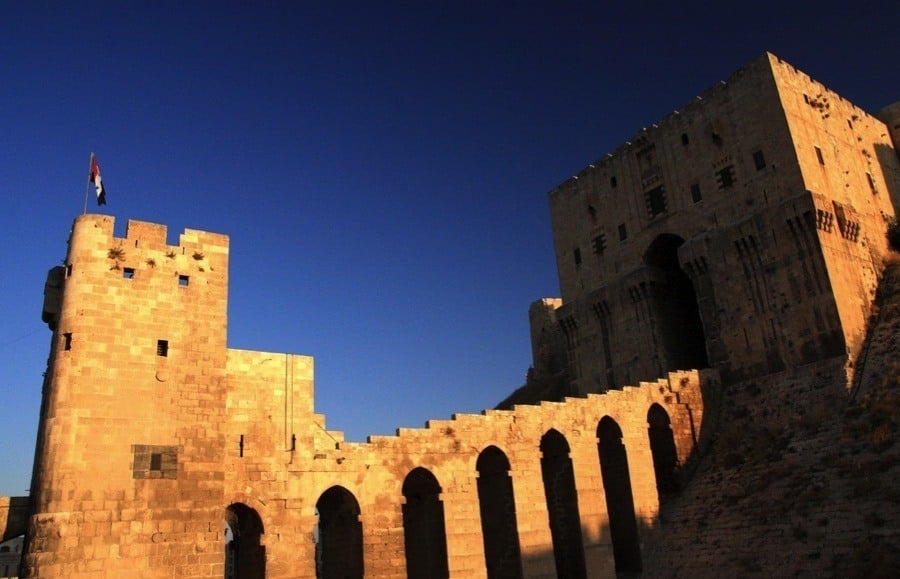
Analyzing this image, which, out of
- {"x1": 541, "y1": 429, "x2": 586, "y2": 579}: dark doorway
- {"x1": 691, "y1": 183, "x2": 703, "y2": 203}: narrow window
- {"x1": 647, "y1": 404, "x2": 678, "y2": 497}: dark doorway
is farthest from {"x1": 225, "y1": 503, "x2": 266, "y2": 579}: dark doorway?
{"x1": 691, "y1": 183, "x2": 703, "y2": 203}: narrow window

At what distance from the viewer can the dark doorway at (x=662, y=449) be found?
26.5m

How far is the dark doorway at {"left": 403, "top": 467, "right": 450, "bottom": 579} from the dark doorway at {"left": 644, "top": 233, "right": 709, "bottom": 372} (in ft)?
48.4

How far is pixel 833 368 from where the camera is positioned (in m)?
25.1

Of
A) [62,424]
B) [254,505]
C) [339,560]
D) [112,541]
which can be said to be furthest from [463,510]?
[62,424]

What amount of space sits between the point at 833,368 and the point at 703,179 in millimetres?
11047

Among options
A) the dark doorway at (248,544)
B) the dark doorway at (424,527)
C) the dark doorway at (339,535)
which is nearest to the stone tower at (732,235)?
the dark doorway at (424,527)

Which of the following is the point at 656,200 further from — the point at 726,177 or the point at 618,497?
the point at 618,497

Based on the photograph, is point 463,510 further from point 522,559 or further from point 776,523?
point 776,523

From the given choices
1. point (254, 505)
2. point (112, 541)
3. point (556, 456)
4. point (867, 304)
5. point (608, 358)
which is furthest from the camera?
point (608, 358)

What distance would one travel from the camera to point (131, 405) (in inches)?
614

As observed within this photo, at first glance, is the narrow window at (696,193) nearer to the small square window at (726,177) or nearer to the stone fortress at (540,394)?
the stone fortress at (540,394)

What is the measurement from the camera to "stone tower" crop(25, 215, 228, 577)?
14312 millimetres

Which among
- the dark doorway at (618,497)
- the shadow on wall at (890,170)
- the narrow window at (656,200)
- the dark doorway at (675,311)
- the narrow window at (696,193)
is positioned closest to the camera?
the dark doorway at (618,497)

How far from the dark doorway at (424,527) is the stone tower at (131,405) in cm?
728
